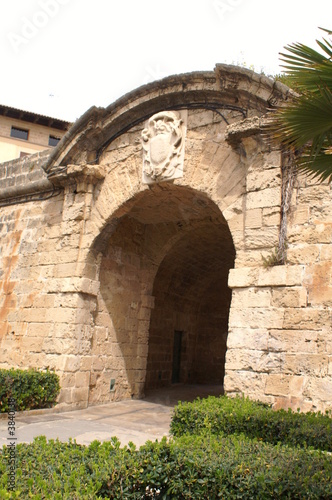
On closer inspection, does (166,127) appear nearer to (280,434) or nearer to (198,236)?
(198,236)

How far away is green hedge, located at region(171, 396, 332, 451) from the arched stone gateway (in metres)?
0.86

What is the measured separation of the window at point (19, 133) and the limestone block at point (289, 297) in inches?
869

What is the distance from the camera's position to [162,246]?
384 inches

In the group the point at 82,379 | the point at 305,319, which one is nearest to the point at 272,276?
the point at 305,319

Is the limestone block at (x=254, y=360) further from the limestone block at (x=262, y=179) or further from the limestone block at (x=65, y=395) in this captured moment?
the limestone block at (x=65, y=395)

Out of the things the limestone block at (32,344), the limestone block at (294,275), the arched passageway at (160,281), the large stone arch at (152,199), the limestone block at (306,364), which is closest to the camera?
the limestone block at (306,364)

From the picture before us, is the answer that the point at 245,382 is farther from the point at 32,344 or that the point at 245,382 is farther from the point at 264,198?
the point at 32,344

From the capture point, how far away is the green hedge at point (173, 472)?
8.86ft

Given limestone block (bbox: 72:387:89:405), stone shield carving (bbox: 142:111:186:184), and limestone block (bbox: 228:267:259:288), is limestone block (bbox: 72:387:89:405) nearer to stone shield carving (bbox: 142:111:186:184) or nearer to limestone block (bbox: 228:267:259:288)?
limestone block (bbox: 228:267:259:288)

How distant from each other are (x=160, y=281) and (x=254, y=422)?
610cm

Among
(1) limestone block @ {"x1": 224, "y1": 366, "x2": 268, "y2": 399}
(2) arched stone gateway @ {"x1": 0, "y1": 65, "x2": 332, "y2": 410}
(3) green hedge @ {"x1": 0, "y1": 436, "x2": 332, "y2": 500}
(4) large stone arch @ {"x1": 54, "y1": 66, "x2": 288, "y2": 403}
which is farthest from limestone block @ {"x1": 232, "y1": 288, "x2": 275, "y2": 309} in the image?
(3) green hedge @ {"x1": 0, "y1": 436, "x2": 332, "y2": 500}

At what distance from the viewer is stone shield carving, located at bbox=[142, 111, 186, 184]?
7.26 meters

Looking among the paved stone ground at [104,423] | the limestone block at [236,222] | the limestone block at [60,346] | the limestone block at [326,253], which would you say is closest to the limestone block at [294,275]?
the limestone block at [326,253]

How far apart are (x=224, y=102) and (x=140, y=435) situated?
15.3 feet
